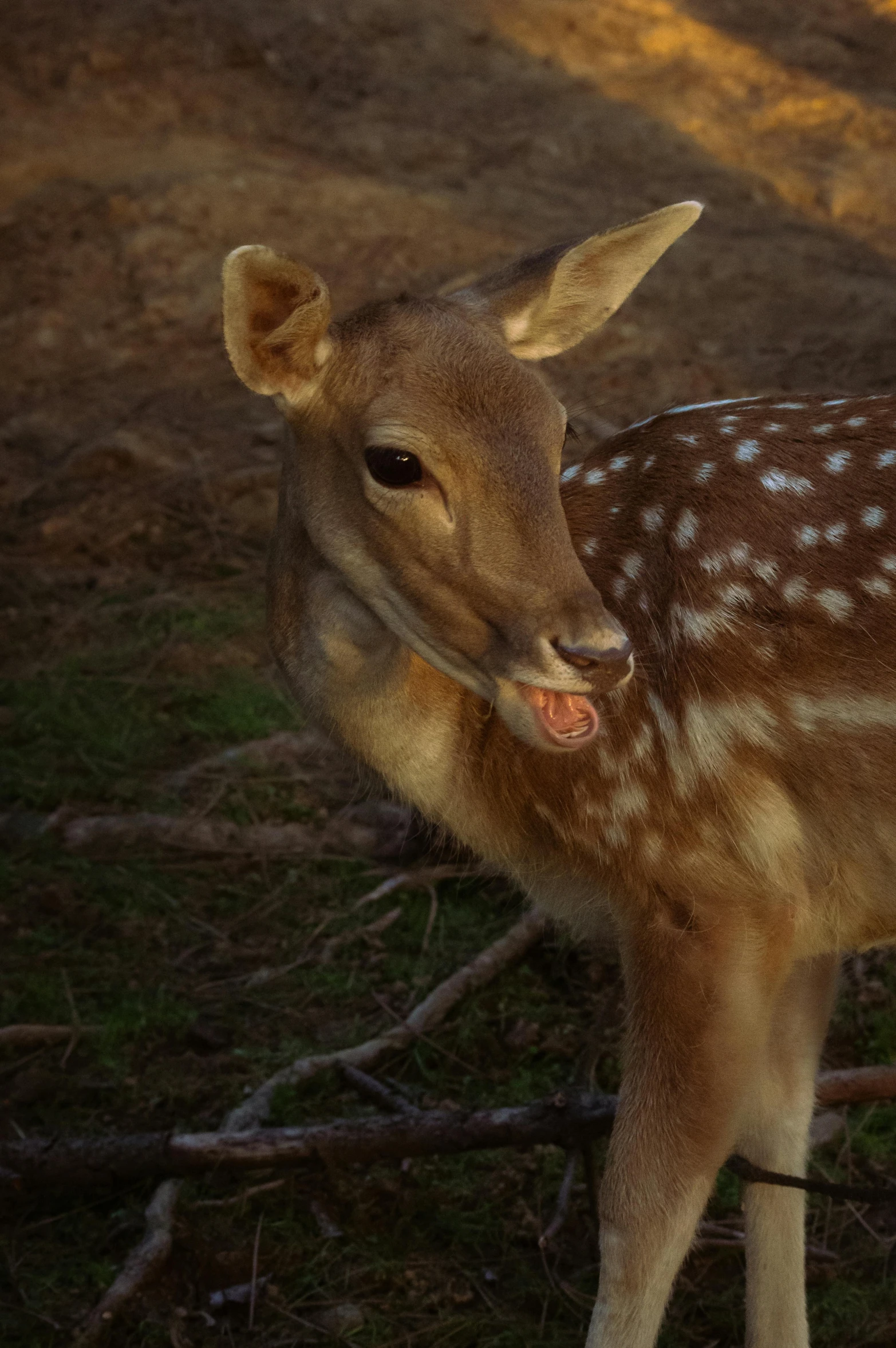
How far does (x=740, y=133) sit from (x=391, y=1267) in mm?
10158

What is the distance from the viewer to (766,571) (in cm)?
285

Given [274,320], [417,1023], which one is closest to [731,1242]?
[417,1023]

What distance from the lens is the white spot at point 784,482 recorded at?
2.94m

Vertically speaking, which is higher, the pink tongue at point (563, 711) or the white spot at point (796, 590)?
the white spot at point (796, 590)

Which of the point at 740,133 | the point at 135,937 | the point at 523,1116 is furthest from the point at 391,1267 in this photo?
the point at 740,133

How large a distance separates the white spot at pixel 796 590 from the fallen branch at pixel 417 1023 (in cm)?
187

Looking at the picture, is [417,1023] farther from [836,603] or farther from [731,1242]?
[836,603]

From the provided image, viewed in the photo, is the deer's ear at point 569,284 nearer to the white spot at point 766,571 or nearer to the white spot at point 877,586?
the white spot at point 766,571

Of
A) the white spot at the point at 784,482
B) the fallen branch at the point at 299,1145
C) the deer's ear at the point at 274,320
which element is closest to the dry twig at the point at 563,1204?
the fallen branch at the point at 299,1145

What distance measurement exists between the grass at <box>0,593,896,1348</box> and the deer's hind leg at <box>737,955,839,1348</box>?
23 cm

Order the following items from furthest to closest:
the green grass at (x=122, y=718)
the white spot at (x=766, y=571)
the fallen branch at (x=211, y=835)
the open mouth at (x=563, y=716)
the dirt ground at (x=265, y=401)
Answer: the green grass at (x=122, y=718)
the fallen branch at (x=211, y=835)
the dirt ground at (x=265, y=401)
the white spot at (x=766, y=571)
the open mouth at (x=563, y=716)

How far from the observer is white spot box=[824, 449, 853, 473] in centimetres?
295

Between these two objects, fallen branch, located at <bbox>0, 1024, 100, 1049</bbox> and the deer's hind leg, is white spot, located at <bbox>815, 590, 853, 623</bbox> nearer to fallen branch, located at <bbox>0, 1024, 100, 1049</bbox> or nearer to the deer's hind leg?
the deer's hind leg

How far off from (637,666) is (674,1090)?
92 centimetres
